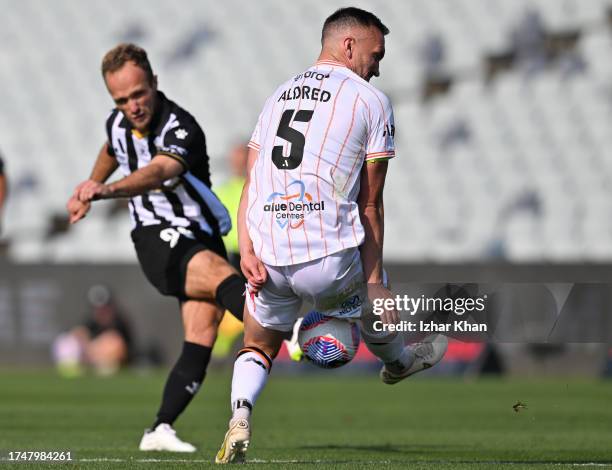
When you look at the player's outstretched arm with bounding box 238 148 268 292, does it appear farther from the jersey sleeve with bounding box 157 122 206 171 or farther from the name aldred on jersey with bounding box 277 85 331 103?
the jersey sleeve with bounding box 157 122 206 171

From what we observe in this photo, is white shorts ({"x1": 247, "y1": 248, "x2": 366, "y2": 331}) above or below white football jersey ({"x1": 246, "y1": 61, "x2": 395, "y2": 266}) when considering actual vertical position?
below

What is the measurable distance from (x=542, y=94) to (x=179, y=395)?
47.4 feet

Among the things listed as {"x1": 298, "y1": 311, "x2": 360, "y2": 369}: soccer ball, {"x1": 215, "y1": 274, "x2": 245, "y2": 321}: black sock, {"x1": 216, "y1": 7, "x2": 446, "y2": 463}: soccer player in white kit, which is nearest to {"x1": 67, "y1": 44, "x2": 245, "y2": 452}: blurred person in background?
{"x1": 215, "y1": 274, "x2": 245, "y2": 321}: black sock

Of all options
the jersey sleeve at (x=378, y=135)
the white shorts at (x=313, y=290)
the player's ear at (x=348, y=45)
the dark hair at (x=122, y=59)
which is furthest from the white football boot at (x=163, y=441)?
the player's ear at (x=348, y=45)

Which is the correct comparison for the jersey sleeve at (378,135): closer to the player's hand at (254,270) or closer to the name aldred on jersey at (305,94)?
the name aldred on jersey at (305,94)

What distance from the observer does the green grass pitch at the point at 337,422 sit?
5566mm

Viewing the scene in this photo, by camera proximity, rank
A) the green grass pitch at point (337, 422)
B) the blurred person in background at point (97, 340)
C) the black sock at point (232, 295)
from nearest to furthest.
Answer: the green grass pitch at point (337, 422)
the black sock at point (232, 295)
the blurred person in background at point (97, 340)

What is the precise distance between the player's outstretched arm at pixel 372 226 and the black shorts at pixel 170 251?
1747mm

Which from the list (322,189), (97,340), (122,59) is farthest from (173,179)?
(97,340)

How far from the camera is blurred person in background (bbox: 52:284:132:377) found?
15914 millimetres

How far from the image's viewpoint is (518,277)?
50.3ft

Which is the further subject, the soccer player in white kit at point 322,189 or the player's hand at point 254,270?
the player's hand at point 254,270

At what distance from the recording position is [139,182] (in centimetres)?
575

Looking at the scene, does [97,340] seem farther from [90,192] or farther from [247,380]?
[247,380]
